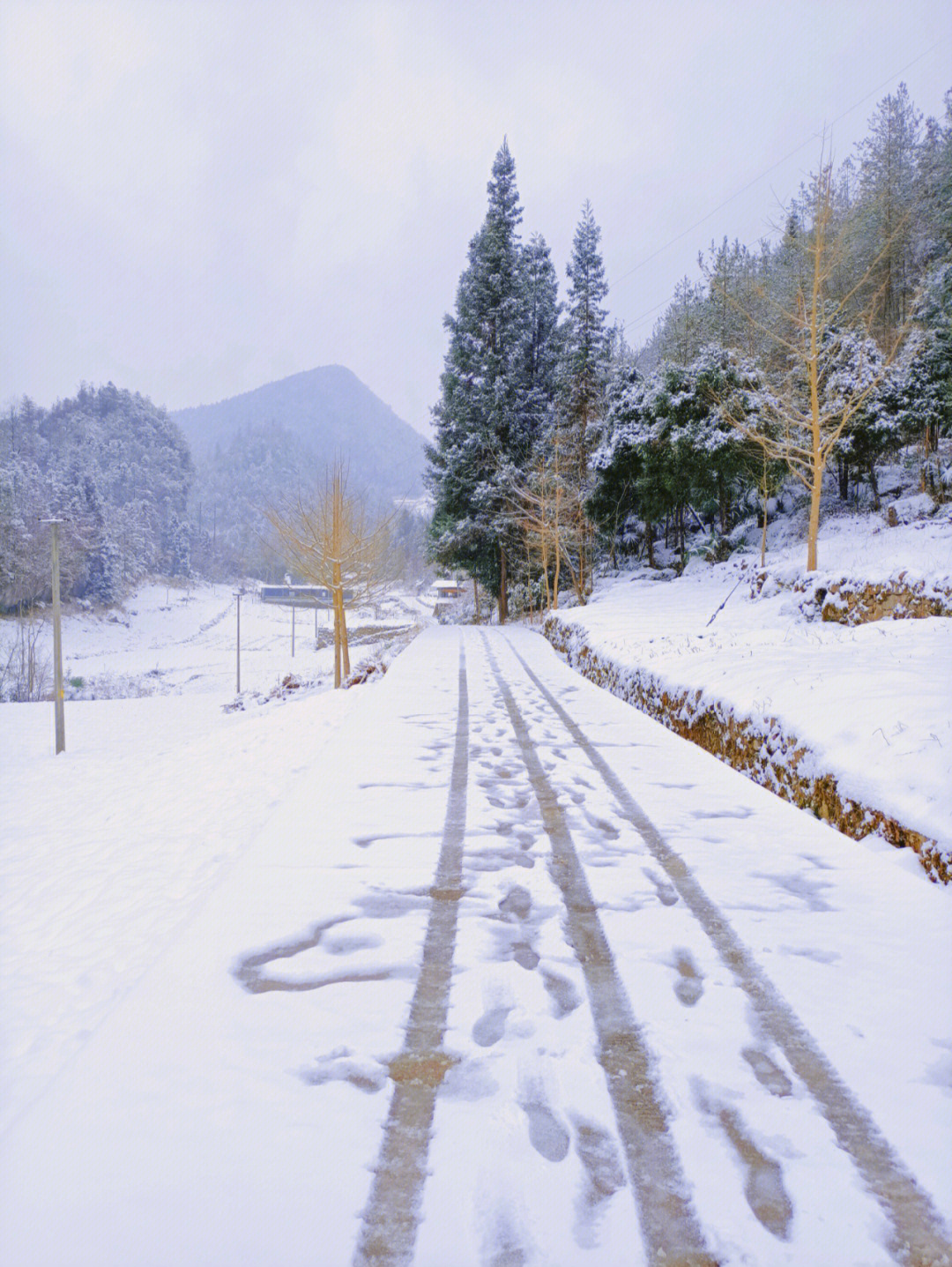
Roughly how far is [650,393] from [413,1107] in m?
26.8

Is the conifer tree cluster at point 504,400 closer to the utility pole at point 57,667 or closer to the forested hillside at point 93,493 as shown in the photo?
the utility pole at point 57,667

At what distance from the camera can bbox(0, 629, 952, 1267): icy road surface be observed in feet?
5.48

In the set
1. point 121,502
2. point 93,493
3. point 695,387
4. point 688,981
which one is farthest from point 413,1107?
point 121,502

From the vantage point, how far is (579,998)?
2607 millimetres

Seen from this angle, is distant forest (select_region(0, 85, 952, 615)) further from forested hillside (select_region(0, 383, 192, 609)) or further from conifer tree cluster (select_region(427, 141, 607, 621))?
forested hillside (select_region(0, 383, 192, 609))

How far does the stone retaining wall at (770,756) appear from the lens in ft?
13.1

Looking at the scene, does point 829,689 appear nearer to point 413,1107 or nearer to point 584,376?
point 413,1107

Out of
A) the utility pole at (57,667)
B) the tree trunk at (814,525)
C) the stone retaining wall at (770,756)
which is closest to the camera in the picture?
the stone retaining wall at (770,756)

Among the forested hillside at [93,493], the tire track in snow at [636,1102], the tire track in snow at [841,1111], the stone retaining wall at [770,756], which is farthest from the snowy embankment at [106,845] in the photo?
the forested hillside at [93,493]

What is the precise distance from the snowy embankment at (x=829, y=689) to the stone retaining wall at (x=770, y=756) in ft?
0.04

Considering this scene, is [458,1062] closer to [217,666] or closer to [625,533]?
[625,533]

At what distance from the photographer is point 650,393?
83.6 ft

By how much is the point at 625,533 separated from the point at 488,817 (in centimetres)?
2863

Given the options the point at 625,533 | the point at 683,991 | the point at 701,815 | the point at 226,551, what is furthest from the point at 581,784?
the point at 226,551
